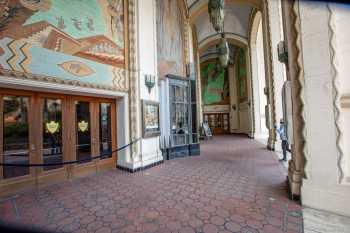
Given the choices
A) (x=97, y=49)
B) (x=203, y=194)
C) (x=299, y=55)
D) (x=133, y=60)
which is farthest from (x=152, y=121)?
(x=299, y=55)

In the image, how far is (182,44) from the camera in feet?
27.8

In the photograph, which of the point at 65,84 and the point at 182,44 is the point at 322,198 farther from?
the point at 182,44

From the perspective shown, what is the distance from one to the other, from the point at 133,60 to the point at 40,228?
15.7ft

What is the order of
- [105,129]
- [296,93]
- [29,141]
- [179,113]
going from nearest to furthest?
[296,93]
[29,141]
[105,129]
[179,113]

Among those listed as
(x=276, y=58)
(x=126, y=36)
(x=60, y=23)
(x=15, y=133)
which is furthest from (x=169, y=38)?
(x=15, y=133)

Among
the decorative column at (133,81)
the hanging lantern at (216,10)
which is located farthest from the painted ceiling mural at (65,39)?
the hanging lantern at (216,10)

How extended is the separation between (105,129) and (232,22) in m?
13.3

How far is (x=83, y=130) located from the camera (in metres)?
5.03

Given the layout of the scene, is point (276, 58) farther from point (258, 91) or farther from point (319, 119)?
point (319, 119)

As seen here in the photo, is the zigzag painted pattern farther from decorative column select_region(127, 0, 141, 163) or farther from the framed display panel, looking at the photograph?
the framed display panel

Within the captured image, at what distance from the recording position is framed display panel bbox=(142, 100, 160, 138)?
18.5ft

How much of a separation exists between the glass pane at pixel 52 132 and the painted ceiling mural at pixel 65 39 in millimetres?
991

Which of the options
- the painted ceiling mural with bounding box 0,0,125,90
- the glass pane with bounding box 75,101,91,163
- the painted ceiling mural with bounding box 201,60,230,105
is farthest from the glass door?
the painted ceiling mural with bounding box 201,60,230,105

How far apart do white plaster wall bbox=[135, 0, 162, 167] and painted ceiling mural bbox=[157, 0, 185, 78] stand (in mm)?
723
